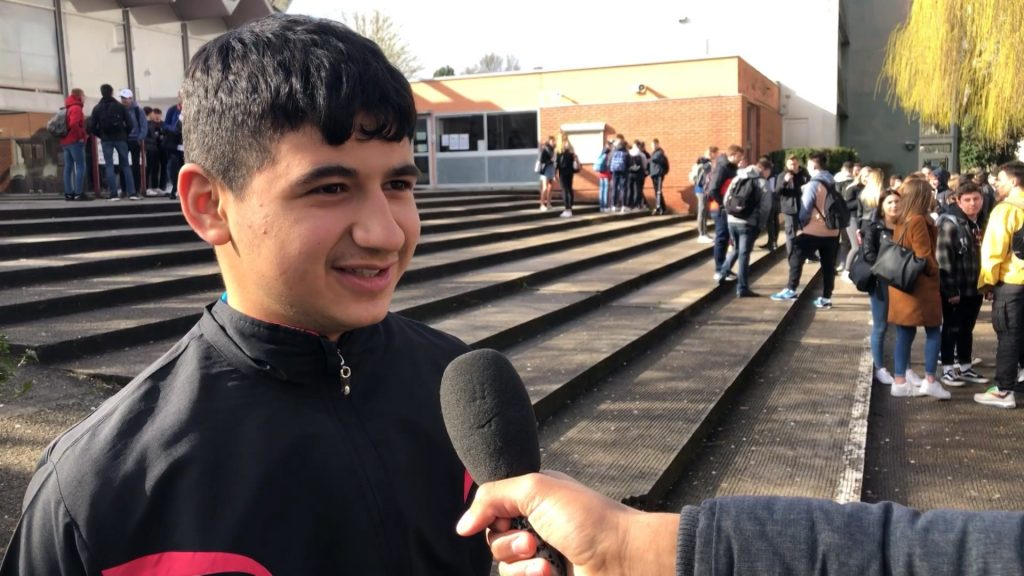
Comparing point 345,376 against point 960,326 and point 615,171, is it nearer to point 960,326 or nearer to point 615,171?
point 960,326

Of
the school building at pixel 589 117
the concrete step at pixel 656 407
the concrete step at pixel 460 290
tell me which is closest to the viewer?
the concrete step at pixel 656 407

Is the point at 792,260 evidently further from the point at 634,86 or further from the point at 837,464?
the point at 634,86

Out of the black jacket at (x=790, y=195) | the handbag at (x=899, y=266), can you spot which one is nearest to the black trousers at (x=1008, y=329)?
the handbag at (x=899, y=266)

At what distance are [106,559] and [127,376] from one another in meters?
3.91

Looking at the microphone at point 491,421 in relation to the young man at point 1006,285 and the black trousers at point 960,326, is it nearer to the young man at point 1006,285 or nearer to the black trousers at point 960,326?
the young man at point 1006,285

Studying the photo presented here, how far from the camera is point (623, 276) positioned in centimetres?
1140

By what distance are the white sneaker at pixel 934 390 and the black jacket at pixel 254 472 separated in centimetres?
686

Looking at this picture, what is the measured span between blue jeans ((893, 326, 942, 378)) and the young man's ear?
6.81 meters

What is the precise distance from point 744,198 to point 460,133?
17.3 m

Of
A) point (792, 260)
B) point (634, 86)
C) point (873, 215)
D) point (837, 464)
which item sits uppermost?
point (634, 86)

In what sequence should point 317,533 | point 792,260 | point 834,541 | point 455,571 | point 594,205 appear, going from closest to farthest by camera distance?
point 834,541 < point 317,533 < point 455,571 < point 792,260 < point 594,205

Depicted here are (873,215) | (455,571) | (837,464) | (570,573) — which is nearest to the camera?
(570,573)

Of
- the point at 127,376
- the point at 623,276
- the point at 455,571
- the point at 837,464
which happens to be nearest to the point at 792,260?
the point at 623,276

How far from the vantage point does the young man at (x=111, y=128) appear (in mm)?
12258
